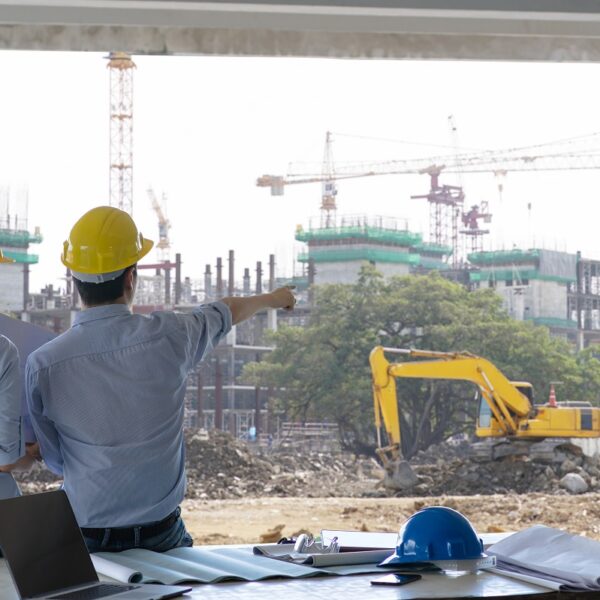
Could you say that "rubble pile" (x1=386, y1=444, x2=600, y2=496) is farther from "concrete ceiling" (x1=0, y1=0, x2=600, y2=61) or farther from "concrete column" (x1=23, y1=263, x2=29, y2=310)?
"concrete ceiling" (x1=0, y1=0, x2=600, y2=61)

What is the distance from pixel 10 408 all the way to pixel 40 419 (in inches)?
2.9

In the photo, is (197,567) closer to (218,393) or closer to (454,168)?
(218,393)

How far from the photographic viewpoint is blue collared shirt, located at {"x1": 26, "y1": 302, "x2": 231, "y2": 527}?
5.46ft

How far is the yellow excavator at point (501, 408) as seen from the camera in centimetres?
957

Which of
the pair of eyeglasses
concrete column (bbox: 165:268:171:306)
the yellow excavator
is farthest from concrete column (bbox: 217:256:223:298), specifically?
the pair of eyeglasses

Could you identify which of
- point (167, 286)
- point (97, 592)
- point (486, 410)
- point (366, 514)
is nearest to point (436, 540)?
point (97, 592)

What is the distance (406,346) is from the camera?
1338 centimetres

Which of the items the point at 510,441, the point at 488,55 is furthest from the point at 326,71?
the point at 488,55

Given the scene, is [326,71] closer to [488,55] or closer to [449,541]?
[488,55]

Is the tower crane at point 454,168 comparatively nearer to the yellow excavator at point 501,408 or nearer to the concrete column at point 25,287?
the yellow excavator at point 501,408

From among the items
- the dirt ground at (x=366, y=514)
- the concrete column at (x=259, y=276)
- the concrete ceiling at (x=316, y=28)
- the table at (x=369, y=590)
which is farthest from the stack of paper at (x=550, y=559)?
the concrete column at (x=259, y=276)

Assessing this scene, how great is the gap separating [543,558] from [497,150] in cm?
1258

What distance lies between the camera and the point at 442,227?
43.3 feet

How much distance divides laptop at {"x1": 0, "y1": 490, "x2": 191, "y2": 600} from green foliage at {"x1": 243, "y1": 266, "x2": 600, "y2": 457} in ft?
35.5
